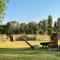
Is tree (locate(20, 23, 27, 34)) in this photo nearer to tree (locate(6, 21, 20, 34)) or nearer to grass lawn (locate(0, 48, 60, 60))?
tree (locate(6, 21, 20, 34))

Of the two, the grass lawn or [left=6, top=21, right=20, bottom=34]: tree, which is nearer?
the grass lawn

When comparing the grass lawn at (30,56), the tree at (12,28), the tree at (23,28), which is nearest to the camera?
the grass lawn at (30,56)

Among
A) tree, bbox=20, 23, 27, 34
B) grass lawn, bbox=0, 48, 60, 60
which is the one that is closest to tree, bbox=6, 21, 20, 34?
Answer: tree, bbox=20, 23, 27, 34

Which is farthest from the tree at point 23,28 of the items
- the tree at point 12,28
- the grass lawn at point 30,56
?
the grass lawn at point 30,56

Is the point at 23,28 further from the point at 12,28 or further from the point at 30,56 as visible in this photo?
the point at 30,56

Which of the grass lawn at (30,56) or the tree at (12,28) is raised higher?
the tree at (12,28)

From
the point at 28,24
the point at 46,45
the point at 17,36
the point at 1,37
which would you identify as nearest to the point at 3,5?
the point at 46,45

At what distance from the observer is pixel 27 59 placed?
71.8ft

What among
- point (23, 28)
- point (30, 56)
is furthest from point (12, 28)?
point (30, 56)

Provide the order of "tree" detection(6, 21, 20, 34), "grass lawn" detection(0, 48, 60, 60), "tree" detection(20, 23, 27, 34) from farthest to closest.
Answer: "tree" detection(6, 21, 20, 34)
"tree" detection(20, 23, 27, 34)
"grass lawn" detection(0, 48, 60, 60)

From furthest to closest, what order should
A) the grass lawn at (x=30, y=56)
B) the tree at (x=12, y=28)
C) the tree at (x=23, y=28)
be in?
the tree at (x=12, y=28), the tree at (x=23, y=28), the grass lawn at (x=30, y=56)

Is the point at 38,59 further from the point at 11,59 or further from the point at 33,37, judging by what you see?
the point at 33,37

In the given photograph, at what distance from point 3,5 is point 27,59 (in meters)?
17.1

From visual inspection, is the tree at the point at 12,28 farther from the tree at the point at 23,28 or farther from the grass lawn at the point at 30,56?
the grass lawn at the point at 30,56
